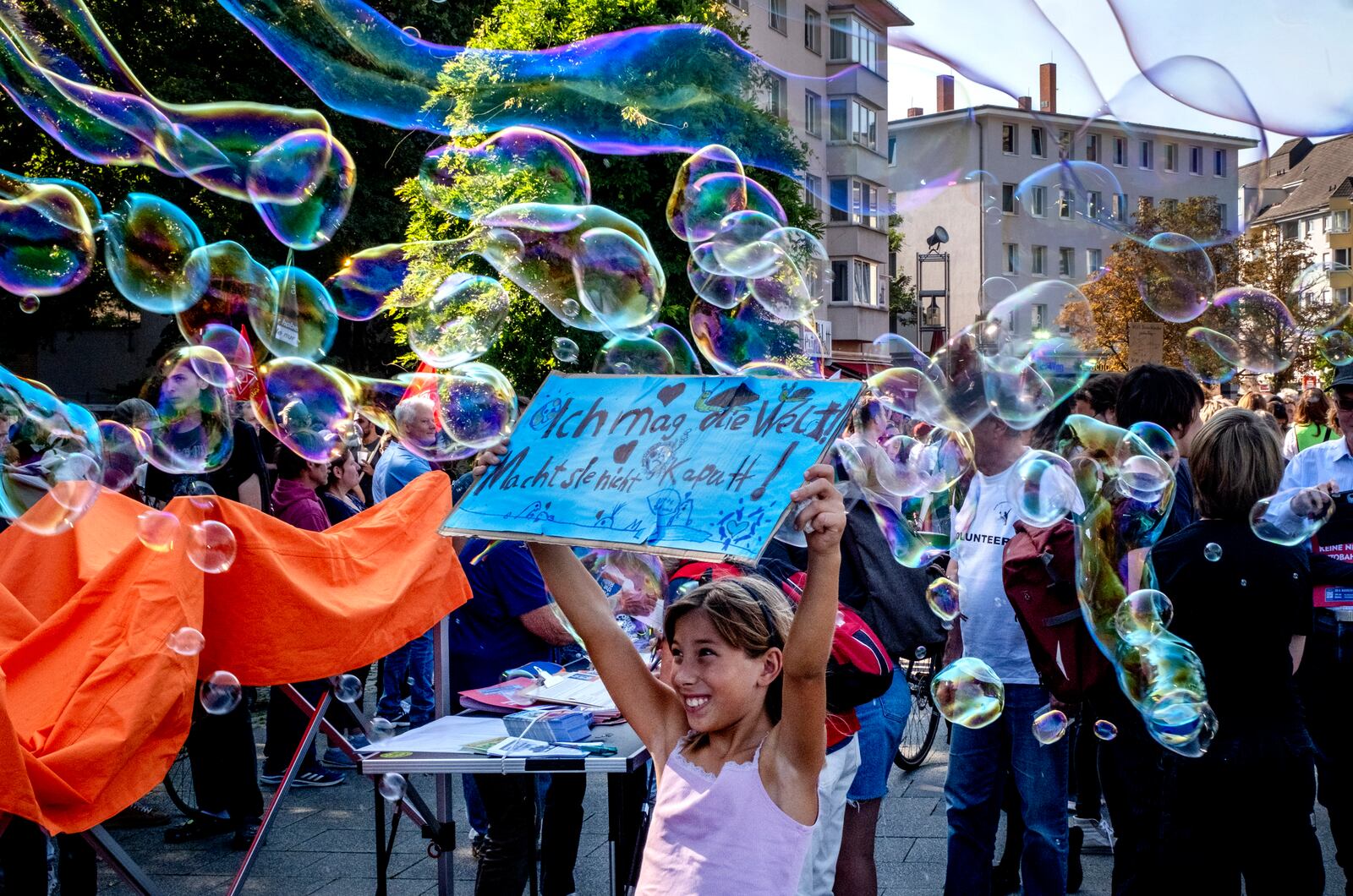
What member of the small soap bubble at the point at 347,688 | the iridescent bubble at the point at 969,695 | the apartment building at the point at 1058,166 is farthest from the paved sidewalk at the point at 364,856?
the apartment building at the point at 1058,166

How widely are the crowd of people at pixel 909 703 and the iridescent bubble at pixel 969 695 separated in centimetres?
17

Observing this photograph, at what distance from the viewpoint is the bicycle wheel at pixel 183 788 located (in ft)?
19.1

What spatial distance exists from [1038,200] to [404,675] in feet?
14.3

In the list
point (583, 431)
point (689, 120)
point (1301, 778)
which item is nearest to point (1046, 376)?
point (1301, 778)

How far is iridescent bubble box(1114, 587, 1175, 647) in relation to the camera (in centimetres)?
348

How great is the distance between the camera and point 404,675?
24.0ft

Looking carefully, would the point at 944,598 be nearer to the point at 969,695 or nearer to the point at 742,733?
the point at 969,695

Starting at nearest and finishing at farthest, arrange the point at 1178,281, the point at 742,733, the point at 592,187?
the point at 742,733
the point at 1178,281
the point at 592,187

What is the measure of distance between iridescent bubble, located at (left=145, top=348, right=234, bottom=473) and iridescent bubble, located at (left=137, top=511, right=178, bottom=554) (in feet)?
3.78

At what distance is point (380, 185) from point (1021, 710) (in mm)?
18028

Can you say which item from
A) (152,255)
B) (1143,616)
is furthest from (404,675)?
(1143,616)

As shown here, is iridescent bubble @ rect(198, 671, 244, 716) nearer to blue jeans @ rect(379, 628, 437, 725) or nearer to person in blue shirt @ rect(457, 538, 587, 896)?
person in blue shirt @ rect(457, 538, 587, 896)

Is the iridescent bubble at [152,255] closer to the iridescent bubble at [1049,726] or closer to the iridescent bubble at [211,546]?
the iridescent bubble at [211,546]

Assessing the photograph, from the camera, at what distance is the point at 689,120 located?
909 cm
